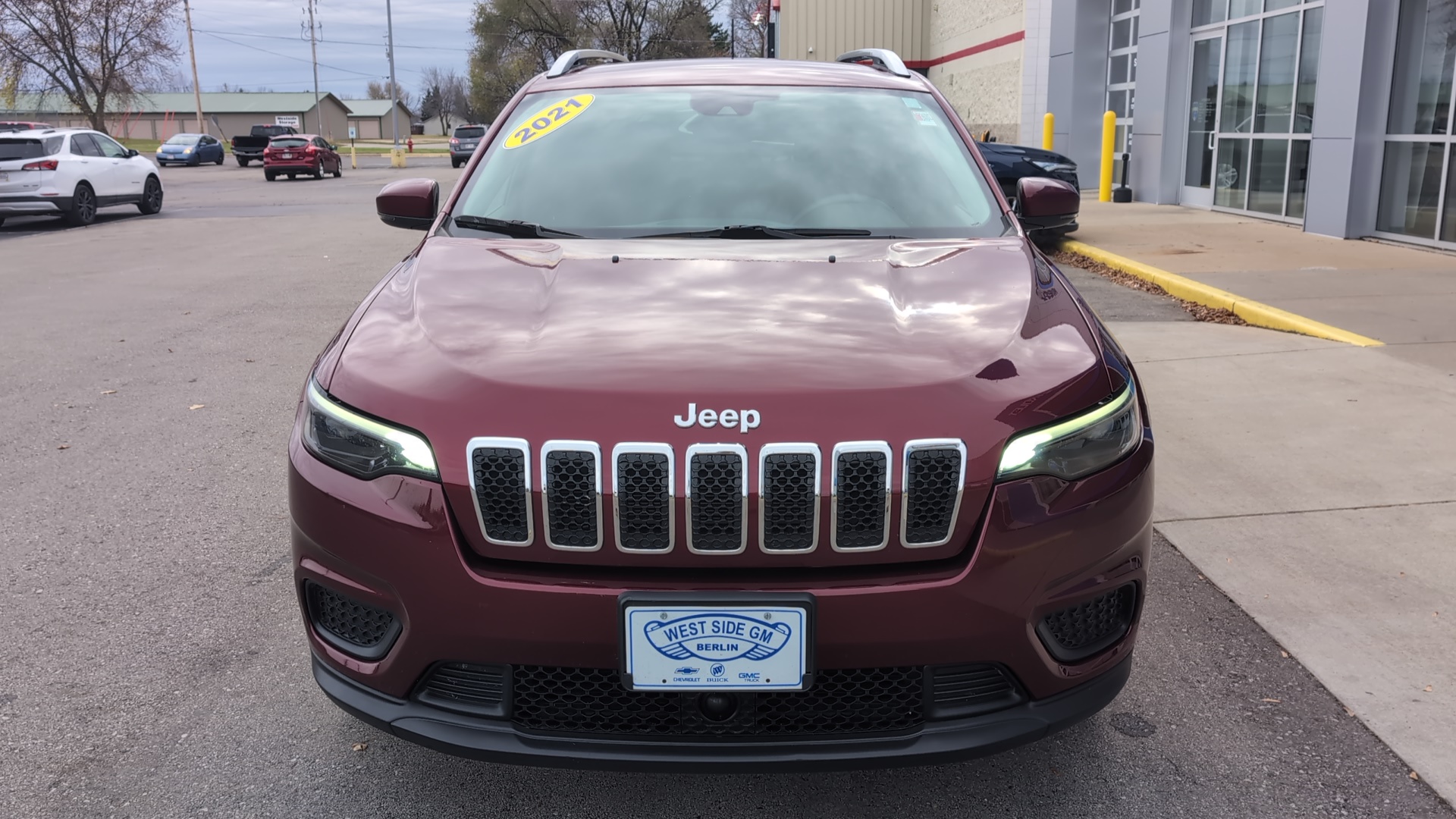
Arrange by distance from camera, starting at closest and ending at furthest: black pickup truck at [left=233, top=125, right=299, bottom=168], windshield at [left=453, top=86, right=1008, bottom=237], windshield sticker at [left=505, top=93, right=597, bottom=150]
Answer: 1. windshield at [left=453, top=86, right=1008, bottom=237]
2. windshield sticker at [left=505, top=93, right=597, bottom=150]
3. black pickup truck at [left=233, top=125, right=299, bottom=168]

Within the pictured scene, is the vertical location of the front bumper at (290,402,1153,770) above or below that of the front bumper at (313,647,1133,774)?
above

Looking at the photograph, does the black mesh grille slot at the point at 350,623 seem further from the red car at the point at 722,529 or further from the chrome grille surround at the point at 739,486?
the chrome grille surround at the point at 739,486

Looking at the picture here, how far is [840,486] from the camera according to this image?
2070mm

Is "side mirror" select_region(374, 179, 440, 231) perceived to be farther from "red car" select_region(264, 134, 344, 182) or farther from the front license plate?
"red car" select_region(264, 134, 344, 182)

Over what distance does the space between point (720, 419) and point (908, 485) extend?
369 millimetres

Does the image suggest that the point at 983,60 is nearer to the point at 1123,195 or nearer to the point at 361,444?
the point at 1123,195

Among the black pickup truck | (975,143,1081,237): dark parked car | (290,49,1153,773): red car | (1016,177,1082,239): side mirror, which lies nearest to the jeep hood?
(290,49,1153,773): red car

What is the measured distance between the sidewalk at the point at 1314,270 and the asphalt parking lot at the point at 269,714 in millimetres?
4506

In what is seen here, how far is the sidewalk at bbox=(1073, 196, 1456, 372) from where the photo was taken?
24.5 ft

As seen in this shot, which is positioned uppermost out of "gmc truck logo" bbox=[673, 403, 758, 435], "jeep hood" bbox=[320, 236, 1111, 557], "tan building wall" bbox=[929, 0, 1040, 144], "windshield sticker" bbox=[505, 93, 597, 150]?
"tan building wall" bbox=[929, 0, 1040, 144]

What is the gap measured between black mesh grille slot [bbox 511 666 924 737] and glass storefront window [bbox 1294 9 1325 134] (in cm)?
1325

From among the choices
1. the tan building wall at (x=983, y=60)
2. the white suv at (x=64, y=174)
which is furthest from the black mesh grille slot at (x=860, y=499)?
the tan building wall at (x=983, y=60)

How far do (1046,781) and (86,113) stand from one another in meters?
63.5

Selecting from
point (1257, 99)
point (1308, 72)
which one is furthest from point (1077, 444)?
point (1257, 99)
